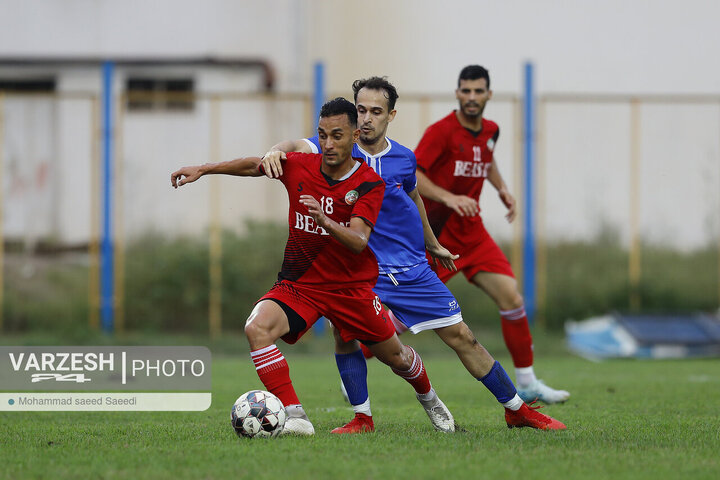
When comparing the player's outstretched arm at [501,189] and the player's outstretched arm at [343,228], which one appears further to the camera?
the player's outstretched arm at [501,189]

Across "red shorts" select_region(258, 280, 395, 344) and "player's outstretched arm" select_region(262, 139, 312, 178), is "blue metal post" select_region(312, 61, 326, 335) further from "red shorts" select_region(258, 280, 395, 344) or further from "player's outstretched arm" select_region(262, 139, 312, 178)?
"red shorts" select_region(258, 280, 395, 344)


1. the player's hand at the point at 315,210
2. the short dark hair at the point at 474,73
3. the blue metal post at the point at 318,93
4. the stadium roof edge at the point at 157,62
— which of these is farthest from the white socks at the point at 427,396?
the stadium roof edge at the point at 157,62

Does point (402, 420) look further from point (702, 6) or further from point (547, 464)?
point (702, 6)

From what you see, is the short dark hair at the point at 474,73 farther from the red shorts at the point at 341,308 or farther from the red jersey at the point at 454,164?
the red shorts at the point at 341,308

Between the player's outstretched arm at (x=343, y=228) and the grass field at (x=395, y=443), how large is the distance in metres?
1.06

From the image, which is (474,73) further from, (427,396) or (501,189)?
(427,396)

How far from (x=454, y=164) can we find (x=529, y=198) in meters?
7.32

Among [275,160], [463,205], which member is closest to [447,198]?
[463,205]

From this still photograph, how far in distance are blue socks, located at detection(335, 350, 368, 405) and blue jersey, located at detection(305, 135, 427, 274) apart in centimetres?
57

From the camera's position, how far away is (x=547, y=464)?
4.67 metres

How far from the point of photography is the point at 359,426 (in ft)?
19.4

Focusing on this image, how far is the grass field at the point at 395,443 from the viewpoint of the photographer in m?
4.49

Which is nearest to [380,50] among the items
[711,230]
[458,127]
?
[711,230]

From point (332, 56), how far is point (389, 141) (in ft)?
48.1
